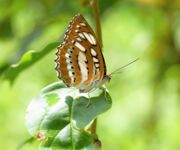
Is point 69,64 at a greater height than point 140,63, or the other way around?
point 69,64

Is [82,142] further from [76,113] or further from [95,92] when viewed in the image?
[95,92]

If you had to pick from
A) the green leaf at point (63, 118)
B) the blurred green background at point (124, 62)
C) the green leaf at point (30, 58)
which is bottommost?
the blurred green background at point (124, 62)

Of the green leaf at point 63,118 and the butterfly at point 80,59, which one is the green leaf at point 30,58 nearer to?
the butterfly at point 80,59

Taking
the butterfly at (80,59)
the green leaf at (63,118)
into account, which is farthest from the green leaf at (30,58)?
the green leaf at (63,118)

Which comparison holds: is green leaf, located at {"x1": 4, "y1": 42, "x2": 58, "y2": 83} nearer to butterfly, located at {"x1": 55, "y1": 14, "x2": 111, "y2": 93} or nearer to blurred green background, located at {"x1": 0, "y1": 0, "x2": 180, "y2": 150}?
butterfly, located at {"x1": 55, "y1": 14, "x2": 111, "y2": 93}

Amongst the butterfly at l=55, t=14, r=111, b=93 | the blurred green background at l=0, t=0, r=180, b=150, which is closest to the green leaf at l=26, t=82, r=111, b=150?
the butterfly at l=55, t=14, r=111, b=93

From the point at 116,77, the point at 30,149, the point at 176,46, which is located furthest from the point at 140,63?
the point at 30,149

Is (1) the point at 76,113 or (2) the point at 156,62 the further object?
(2) the point at 156,62
